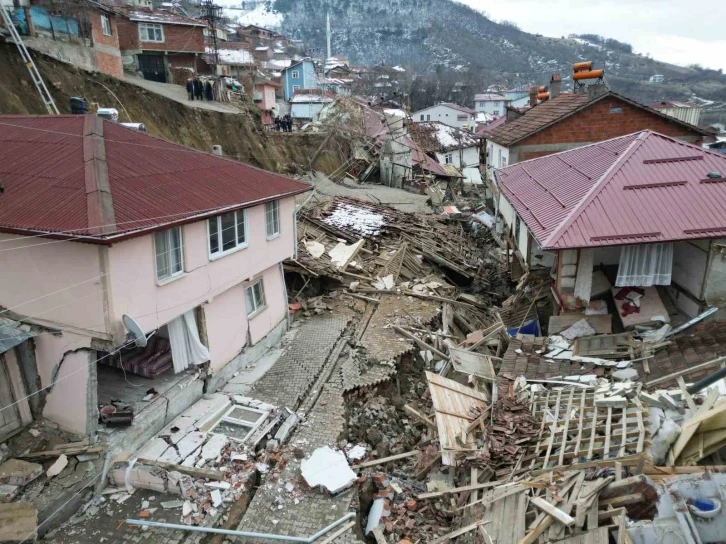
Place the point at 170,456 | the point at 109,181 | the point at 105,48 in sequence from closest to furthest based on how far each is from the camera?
the point at 109,181 → the point at 170,456 → the point at 105,48

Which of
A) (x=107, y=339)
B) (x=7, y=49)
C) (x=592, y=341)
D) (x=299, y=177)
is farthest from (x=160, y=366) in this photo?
(x=299, y=177)

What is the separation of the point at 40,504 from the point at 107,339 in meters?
3.11

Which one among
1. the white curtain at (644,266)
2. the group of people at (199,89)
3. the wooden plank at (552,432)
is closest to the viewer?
the wooden plank at (552,432)

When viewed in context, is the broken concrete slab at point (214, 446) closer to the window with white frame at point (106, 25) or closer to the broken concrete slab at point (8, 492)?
the broken concrete slab at point (8, 492)

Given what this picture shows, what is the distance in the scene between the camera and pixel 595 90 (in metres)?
24.2

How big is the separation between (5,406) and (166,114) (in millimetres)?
23477

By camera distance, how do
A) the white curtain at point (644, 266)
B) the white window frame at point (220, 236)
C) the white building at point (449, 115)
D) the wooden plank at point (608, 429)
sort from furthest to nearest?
the white building at point (449, 115)
the white curtain at point (644, 266)
the white window frame at point (220, 236)
the wooden plank at point (608, 429)

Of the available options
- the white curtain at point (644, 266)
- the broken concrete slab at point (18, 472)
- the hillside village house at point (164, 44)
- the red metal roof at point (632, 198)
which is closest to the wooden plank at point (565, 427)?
the red metal roof at point (632, 198)

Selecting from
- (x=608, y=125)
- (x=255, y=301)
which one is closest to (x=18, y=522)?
(x=255, y=301)

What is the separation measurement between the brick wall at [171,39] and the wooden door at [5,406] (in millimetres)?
36670

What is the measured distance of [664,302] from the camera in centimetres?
1374

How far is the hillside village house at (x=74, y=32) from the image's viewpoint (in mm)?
24438

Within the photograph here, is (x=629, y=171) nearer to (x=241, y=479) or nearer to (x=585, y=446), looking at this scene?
(x=585, y=446)

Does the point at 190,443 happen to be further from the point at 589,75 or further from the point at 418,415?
the point at 589,75
